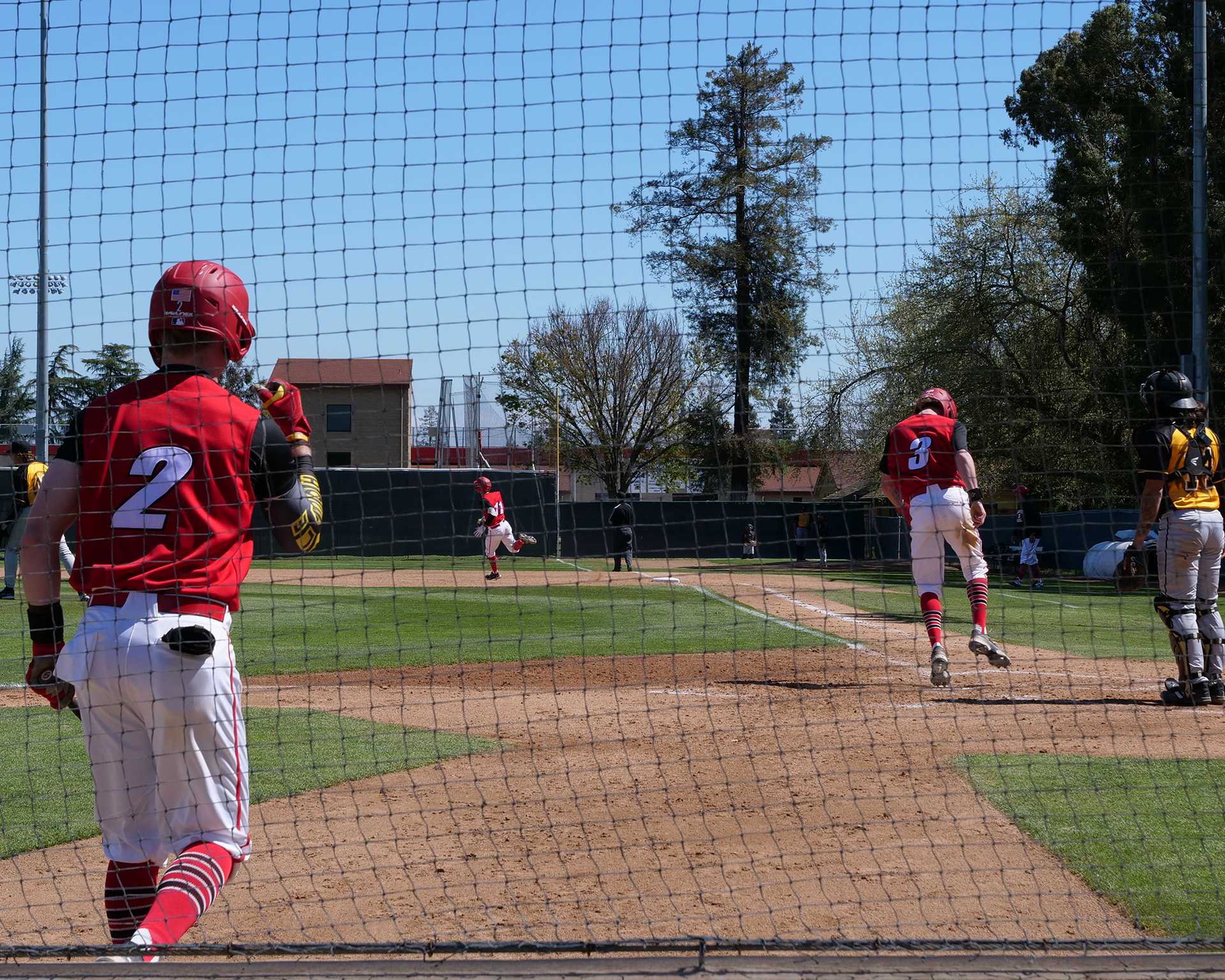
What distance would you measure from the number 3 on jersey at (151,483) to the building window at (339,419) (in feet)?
13.3

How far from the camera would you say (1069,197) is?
7137 millimetres

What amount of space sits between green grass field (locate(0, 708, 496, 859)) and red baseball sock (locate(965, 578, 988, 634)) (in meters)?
3.70

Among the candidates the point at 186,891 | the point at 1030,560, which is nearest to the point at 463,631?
Answer: the point at 186,891

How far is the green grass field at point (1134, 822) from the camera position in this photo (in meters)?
3.86

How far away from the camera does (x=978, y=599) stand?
848cm

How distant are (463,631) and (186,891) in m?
10.2

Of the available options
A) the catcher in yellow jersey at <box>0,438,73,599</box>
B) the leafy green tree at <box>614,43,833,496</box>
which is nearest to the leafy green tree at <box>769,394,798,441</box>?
the leafy green tree at <box>614,43,833,496</box>

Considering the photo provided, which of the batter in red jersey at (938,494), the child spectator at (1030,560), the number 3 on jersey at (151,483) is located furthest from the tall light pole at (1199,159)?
the child spectator at (1030,560)

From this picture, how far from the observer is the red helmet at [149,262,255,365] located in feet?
10.6

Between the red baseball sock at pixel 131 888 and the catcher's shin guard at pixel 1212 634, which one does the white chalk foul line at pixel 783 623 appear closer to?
the catcher's shin guard at pixel 1212 634

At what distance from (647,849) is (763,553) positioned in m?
32.3

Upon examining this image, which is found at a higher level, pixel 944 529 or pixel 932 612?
pixel 944 529

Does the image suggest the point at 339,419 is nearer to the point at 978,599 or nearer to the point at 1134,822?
the point at 978,599

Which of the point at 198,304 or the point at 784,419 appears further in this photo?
the point at 784,419
